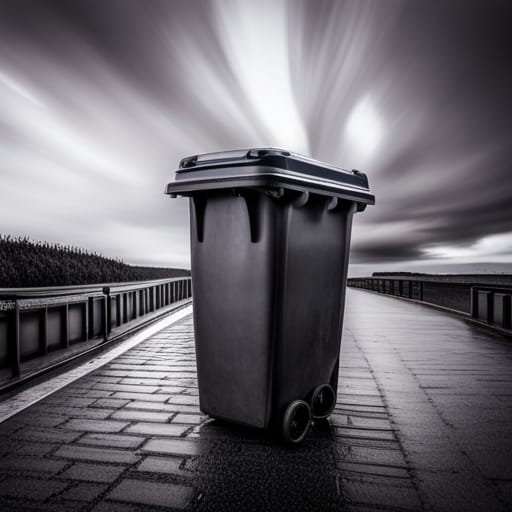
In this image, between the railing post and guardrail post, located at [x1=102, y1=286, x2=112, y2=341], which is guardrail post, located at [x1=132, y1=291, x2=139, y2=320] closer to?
guardrail post, located at [x1=102, y1=286, x2=112, y2=341]

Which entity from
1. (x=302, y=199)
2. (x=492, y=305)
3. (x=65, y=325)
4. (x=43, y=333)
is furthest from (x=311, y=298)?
(x=492, y=305)

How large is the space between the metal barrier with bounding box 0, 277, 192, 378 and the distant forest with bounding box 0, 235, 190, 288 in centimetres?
946

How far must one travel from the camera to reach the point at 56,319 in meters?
5.27

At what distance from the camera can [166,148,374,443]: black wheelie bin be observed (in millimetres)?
2420

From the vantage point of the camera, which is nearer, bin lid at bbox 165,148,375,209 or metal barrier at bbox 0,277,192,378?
bin lid at bbox 165,148,375,209

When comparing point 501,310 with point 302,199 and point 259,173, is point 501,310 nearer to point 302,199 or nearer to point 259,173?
point 302,199

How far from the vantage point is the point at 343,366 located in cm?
460

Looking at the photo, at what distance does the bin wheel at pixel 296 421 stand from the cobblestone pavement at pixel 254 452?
8 cm

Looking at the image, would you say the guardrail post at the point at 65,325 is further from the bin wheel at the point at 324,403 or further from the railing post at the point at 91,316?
the bin wheel at the point at 324,403

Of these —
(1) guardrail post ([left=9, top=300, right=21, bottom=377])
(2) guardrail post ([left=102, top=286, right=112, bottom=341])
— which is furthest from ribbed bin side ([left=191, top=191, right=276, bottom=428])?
(2) guardrail post ([left=102, top=286, right=112, bottom=341])

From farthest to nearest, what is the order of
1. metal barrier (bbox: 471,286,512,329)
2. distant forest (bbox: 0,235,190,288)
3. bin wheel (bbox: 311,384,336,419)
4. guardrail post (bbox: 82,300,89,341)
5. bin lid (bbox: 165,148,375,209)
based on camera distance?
1. distant forest (bbox: 0,235,190,288)
2. metal barrier (bbox: 471,286,512,329)
3. guardrail post (bbox: 82,300,89,341)
4. bin wheel (bbox: 311,384,336,419)
5. bin lid (bbox: 165,148,375,209)

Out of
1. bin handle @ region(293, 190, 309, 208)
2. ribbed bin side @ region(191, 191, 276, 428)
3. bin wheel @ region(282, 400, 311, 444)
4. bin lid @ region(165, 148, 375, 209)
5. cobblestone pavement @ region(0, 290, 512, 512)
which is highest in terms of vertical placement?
bin lid @ region(165, 148, 375, 209)

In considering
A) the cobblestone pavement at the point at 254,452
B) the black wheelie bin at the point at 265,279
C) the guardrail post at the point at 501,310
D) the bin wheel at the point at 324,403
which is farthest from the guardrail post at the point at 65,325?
the guardrail post at the point at 501,310

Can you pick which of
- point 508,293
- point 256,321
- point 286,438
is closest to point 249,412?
point 286,438
